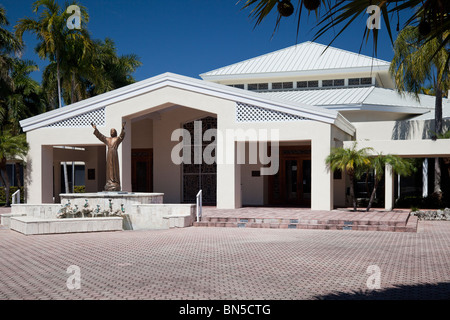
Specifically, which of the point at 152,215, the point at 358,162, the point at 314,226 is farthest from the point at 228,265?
the point at 358,162

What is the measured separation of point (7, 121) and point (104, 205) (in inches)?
582

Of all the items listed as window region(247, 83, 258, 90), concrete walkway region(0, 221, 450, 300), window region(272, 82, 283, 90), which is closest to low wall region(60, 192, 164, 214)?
concrete walkway region(0, 221, 450, 300)

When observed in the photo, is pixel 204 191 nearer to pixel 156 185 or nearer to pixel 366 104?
pixel 156 185

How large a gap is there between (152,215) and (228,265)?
7.44 m

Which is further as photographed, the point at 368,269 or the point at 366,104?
the point at 366,104

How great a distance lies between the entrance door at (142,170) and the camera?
84.0 ft

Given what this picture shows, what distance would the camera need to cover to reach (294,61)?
31.0m

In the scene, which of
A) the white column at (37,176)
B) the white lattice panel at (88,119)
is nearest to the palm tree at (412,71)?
the white lattice panel at (88,119)

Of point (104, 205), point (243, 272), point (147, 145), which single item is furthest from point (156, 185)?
point (243, 272)

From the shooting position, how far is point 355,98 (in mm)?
25203

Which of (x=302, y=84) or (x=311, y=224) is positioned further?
(x=302, y=84)

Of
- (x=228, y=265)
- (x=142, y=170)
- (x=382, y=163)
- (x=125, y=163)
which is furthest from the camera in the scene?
(x=142, y=170)

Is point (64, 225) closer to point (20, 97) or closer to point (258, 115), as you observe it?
point (258, 115)
